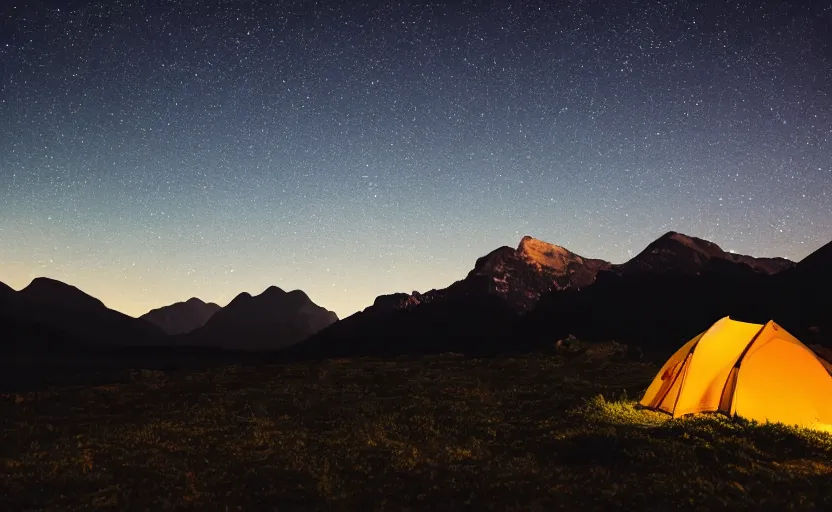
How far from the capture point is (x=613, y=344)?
39.7m

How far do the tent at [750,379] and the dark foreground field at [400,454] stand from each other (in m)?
0.89

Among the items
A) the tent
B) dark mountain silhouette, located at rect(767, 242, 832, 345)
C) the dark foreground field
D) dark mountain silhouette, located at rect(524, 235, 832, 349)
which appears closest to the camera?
the dark foreground field

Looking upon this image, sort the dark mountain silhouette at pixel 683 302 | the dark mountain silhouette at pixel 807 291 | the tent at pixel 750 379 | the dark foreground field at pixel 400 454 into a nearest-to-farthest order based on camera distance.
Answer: the dark foreground field at pixel 400 454
the tent at pixel 750 379
the dark mountain silhouette at pixel 807 291
the dark mountain silhouette at pixel 683 302

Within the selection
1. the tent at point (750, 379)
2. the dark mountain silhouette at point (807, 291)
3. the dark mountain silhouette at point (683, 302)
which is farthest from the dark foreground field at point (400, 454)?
the dark mountain silhouette at point (807, 291)

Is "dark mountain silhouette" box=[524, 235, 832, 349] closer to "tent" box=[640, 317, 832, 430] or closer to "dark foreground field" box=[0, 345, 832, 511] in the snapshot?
"tent" box=[640, 317, 832, 430]

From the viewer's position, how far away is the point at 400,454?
1379 centimetres

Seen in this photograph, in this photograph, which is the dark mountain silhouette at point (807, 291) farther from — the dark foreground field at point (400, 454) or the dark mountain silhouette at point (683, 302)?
the dark foreground field at point (400, 454)

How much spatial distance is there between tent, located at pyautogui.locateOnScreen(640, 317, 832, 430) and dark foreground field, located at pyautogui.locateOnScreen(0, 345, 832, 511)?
0.89m

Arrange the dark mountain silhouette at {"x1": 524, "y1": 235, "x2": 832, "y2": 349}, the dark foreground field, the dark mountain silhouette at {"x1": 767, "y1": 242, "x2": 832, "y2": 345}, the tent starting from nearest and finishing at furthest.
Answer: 1. the dark foreground field
2. the tent
3. the dark mountain silhouette at {"x1": 767, "y1": 242, "x2": 832, "y2": 345}
4. the dark mountain silhouette at {"x1": 524, "y1": 235, "x2": 832, "y2": 349}

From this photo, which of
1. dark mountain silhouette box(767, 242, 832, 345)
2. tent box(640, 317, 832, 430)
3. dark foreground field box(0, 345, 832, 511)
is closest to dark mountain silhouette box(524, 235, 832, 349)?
dark mountain silhouette box(767, 242, 832, 345)

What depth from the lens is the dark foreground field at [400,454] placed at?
35.2 ft

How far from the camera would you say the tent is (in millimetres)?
15258

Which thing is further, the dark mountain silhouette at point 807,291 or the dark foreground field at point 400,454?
the dark mountain silhouette at point 807,291

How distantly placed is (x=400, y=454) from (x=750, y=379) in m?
11.0
